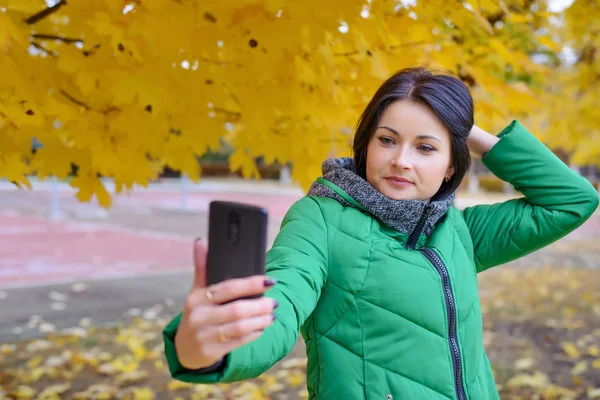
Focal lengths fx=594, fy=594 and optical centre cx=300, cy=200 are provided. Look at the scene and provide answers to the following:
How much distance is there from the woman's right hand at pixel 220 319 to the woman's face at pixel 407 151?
0.61 meters

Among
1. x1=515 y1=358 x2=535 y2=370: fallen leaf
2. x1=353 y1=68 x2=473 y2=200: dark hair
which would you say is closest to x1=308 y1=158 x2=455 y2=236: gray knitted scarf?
x1=353 y1=68 x2=473 y2=200: dark hair

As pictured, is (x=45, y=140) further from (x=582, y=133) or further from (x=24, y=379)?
(x=582, y=133)

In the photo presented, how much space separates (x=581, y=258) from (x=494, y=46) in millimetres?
8524

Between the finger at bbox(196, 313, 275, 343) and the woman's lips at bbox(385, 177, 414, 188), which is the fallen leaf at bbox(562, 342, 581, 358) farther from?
the finger at bbox(196, 313, 275, 343)

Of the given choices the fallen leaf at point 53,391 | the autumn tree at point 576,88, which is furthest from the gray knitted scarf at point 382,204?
the autumn tree at point 576,88

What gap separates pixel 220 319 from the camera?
0.80 m

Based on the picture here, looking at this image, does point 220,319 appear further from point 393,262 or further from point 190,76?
point 190,76

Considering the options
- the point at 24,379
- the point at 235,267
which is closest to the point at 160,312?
the point at 24,379

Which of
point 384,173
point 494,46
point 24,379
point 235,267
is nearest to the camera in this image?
point 235,267

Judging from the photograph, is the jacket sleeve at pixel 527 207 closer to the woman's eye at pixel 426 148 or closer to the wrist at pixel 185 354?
the woman's eye at pixel 426 148

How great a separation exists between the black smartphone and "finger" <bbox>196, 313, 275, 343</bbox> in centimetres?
6

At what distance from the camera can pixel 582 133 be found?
256 inches

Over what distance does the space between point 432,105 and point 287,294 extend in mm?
579

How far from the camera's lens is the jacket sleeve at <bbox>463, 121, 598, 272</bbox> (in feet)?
5.12
